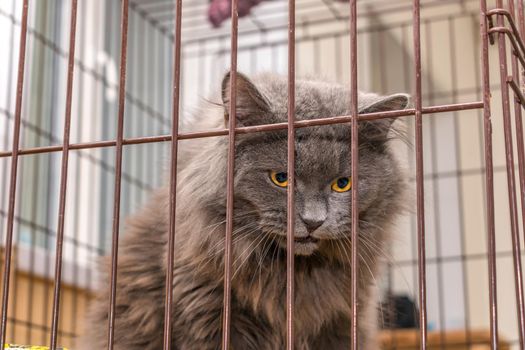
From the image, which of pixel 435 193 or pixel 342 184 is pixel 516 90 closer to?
pixel 342 184

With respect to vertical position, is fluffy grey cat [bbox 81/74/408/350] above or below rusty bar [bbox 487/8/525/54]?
below

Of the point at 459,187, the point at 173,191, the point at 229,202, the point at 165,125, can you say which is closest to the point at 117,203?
the point at 173,191

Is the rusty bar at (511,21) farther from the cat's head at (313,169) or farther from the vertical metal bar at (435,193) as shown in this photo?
the vertical metal bar at (435,193)

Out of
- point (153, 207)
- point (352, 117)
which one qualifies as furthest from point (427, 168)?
point (352, 117)

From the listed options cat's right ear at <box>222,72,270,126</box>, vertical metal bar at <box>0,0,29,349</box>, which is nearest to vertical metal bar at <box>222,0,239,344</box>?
cat's right ear at <box>222,72,270,126</box>

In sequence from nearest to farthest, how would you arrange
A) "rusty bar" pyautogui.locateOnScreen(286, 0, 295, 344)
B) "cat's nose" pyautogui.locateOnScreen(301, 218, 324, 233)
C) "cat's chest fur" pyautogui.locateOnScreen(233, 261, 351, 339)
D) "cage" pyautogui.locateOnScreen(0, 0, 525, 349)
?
"rusty bar" pyautogui.locateOnScreen(286, 0, 295, 344) → "cat's nose" pyautogui.locateOnScreen(301, 218, 324, 233) → "cat's chest fur" pyautogui.locateOnScreen(233, 261, 351, 339) → "cage" pyautogui.locateOnScreen(0, 0, 525, 349)

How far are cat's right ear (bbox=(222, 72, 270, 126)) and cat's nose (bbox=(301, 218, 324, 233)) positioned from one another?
0.26 meters

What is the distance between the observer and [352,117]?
1322 millimetres

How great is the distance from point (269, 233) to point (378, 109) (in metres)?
0.34

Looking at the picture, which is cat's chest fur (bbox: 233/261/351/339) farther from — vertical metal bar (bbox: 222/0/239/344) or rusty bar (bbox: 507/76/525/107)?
rusty bar (bbox: 507/76/525/107)

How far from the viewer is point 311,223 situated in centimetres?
152

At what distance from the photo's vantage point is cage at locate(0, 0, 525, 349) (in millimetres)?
2967

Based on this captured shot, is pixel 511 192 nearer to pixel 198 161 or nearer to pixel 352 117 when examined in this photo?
pixel 352 117

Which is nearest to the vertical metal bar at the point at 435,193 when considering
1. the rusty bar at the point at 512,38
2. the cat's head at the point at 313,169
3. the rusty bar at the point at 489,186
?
the cat's head at the point at 313,169
